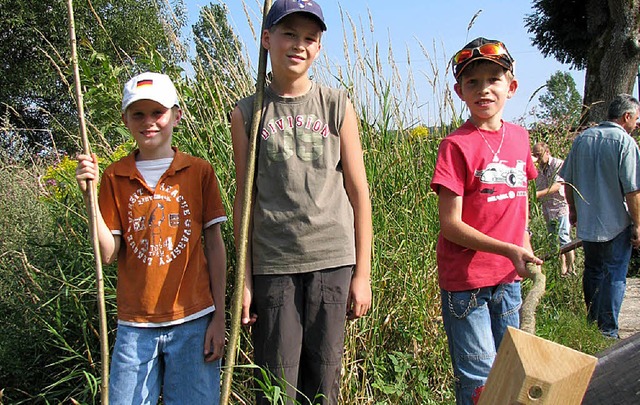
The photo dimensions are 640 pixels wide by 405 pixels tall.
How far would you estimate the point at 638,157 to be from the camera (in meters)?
4.70

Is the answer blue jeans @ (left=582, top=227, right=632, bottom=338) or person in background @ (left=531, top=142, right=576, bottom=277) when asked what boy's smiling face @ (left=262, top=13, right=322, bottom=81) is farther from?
blue jeans @ (left=582, top=227, right=632, bottom=338)

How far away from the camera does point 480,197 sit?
2.07 m

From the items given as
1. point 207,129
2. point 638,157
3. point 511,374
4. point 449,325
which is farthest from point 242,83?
point 638,157

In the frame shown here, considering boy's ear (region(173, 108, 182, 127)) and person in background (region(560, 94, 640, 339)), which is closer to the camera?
boy's ear (region(173, 108, 182, 127))

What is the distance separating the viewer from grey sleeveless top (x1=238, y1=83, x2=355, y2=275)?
6.69 feet

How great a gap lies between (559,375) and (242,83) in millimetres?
2817

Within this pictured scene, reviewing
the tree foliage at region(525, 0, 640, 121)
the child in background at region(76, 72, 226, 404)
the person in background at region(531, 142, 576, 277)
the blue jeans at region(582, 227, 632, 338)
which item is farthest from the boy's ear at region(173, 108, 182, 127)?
the tree foliage at region(525, 0, 640, 121)

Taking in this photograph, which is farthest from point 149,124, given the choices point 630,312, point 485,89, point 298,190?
point 630,312

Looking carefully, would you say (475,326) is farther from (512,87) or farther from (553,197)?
(553,197)

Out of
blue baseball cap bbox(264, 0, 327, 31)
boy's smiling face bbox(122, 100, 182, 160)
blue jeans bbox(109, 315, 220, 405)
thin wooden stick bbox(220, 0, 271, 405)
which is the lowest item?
blue jeans bbox(109, 315, 220, 405)

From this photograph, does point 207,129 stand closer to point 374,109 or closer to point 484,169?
point 374,109

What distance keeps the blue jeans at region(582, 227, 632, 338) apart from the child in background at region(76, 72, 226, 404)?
3.55m

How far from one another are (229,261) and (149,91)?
92 cm

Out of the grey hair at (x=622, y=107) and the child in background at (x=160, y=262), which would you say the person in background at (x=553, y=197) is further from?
the child in background at (x=160, y=262)
